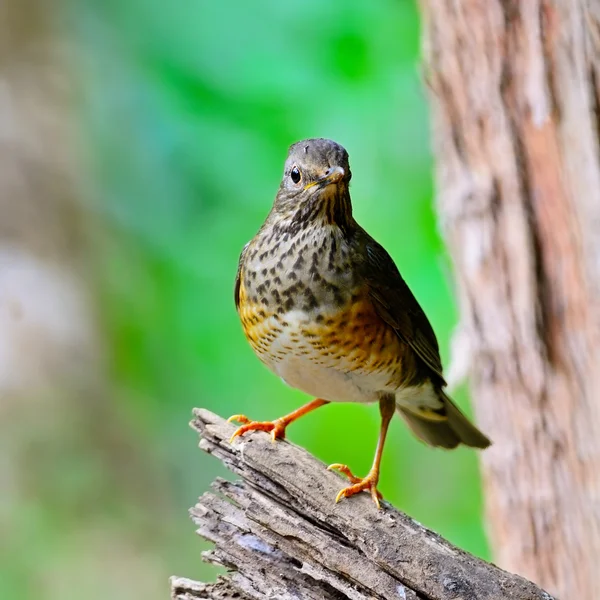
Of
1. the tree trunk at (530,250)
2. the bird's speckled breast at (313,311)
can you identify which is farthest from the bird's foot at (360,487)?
the tree trunk at (530,250)

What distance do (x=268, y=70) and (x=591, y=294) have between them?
127 inches

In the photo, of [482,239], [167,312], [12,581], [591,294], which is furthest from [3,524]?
[591,294]

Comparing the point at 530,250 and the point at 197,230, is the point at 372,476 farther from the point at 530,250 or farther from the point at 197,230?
the point at 197,230

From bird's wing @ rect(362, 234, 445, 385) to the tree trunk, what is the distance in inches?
27.6

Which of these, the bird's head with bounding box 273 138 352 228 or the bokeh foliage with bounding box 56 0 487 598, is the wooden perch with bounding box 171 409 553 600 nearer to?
the bird's head with bounding box 273 138 352 228

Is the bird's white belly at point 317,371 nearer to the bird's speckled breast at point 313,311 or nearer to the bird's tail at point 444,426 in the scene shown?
the bird's speckled breast at point 313,311

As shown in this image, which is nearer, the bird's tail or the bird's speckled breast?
the bird's speckled breast

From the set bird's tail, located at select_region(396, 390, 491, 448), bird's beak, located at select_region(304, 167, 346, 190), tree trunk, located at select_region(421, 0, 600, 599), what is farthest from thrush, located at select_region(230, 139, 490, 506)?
tree trunk, located at select_region(421, 0, 600, 599)

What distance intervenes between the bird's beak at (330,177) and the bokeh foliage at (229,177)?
2.71 meters

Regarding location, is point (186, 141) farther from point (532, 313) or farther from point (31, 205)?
point (532, 313)

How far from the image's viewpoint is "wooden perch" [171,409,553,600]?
2668mm

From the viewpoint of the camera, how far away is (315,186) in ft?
10.6

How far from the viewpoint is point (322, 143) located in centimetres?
320

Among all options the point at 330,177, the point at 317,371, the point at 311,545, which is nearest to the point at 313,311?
the point at 317,371
